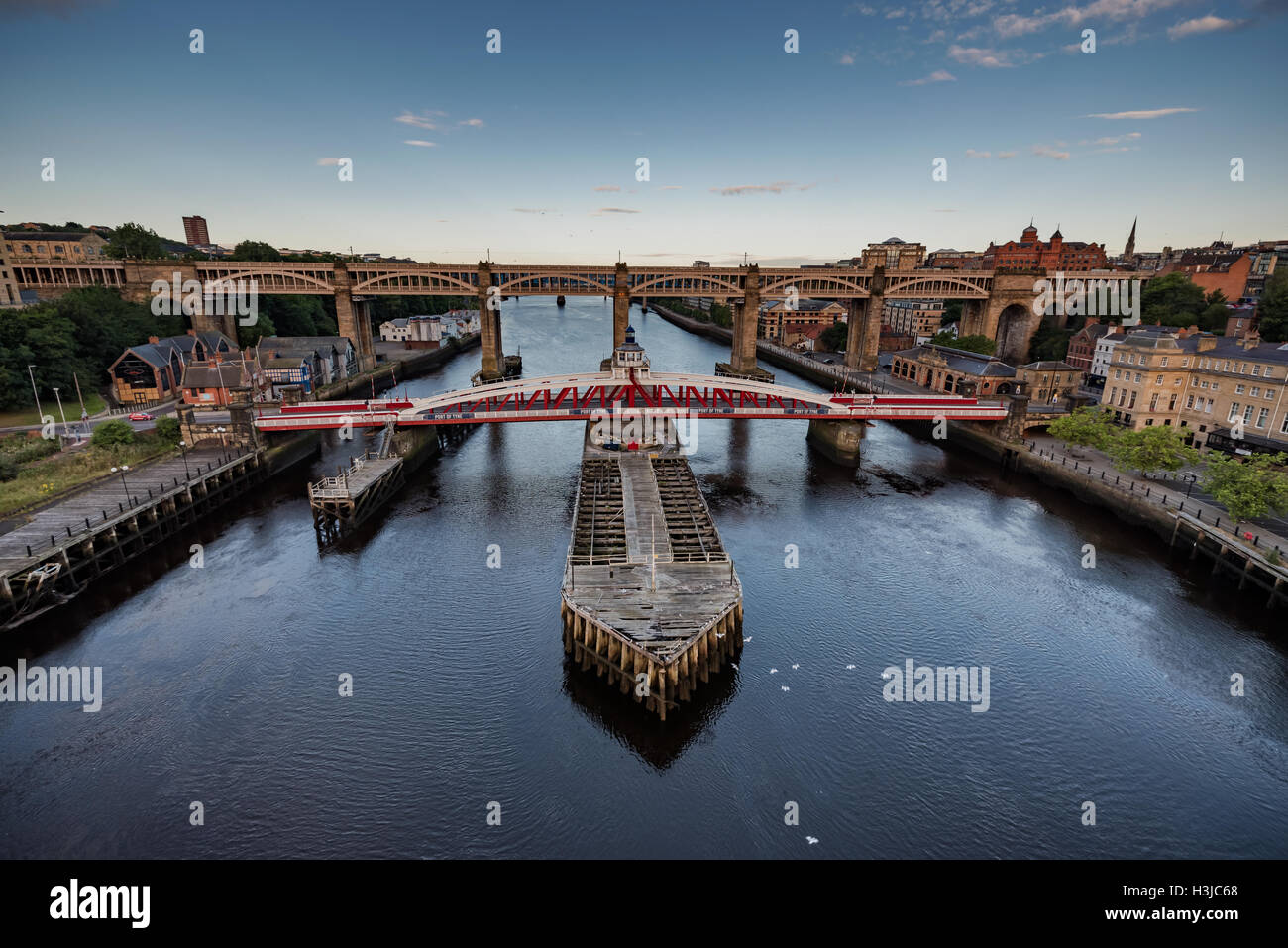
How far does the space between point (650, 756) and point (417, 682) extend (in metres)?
9.70

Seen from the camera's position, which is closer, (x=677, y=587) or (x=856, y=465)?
(x=677, y=587)

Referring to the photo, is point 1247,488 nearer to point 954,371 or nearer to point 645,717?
point 645,717

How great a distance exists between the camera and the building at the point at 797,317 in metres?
115

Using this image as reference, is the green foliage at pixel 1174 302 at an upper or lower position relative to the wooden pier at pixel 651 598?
upper

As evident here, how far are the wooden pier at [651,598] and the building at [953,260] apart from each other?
15800 centimetres

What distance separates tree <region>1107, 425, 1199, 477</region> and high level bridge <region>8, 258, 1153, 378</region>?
4339 centimetres

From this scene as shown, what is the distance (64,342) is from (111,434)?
17.2m

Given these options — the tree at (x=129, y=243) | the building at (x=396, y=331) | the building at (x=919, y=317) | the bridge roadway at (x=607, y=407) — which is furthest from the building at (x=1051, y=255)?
the tree at (x=129, y=243)

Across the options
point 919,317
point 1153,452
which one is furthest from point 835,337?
point 1153,452

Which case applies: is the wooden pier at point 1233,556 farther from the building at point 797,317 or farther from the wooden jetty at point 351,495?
the building at point 797,317
